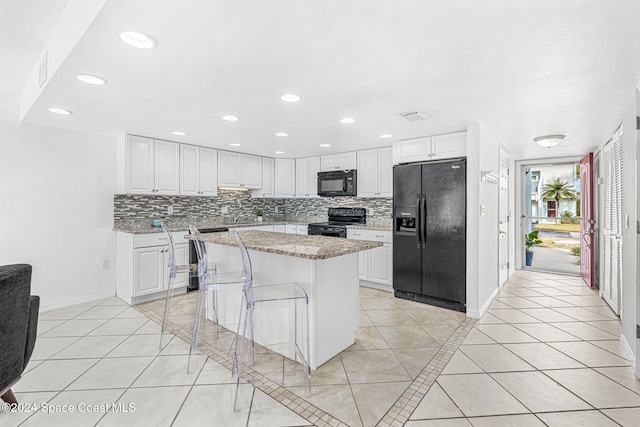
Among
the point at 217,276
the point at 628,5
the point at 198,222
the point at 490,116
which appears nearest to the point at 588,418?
the point at 628,5

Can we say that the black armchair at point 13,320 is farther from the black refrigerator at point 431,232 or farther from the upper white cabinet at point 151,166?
the black refrigerator at point 431,232

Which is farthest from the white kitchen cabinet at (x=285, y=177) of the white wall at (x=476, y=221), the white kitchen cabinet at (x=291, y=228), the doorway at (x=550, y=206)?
the doorway at (x=550, y=206)

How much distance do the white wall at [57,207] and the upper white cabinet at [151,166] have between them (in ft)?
1.03

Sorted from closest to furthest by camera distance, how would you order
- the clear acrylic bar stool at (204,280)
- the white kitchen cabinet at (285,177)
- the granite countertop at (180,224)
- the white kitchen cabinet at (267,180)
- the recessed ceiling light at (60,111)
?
the clear acrylic bar stool at (204,280) < the recessed ceiling light at (60,111) < the granite countertop at (180,224) < the white kitchen cabinet at (267,180) < the white kitchen cabinet at (285,177)

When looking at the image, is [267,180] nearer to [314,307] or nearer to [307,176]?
[307,176]

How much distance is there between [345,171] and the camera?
5098 mm

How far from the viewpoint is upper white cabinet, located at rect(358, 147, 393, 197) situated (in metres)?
4.70

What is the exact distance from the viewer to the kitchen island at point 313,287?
2.29 metres

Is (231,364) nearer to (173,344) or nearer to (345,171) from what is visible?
(173,344)

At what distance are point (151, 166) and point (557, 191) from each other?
7653 mm

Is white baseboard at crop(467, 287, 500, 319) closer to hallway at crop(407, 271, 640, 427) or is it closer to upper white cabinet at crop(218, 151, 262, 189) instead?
hallway at crop(407, 271, 640, 427)

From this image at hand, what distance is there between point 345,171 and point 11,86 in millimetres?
4078

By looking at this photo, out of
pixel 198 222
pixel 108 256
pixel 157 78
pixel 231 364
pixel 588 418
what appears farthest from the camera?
pixel 198 222

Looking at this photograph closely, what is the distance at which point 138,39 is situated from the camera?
1.69 metres
